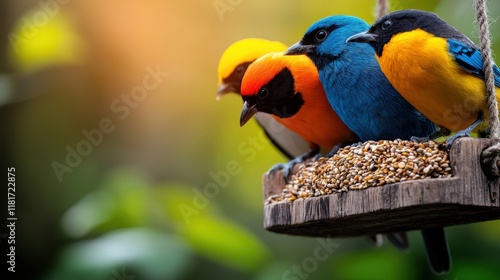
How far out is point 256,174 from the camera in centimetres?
599

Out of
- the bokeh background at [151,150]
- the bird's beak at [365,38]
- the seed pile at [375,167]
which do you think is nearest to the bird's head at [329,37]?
the bird's beak at [365,38]

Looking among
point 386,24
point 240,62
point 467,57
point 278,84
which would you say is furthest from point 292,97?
point 467,57

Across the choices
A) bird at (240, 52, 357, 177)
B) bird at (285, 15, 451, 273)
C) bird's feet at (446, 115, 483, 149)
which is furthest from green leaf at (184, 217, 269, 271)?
bird's feet at (446, 115, 483, 149)

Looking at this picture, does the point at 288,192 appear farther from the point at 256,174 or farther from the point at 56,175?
the point at 56,175

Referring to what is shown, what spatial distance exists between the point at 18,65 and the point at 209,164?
208cm

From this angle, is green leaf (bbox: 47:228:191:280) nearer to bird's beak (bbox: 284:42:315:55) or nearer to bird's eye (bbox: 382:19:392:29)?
bird's beak (bbox: 284:42:315:55)

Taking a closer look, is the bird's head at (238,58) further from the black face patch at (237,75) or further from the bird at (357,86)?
the bird at (357,86)

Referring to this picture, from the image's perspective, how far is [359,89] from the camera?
9.72 ft

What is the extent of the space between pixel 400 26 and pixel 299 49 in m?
0.54

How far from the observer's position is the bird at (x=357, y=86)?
114 inches

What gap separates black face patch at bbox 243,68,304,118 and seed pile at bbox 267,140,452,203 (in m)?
0.45

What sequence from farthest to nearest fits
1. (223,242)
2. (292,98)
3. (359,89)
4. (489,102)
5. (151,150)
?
1. (151,150)
2. (223,242)
3. (292,98)
4. (359,89)
5. (489,102)

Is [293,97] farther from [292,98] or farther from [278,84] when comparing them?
[278,84]

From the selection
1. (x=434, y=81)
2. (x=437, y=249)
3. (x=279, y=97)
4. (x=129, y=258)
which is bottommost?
(x=437, y=249)
